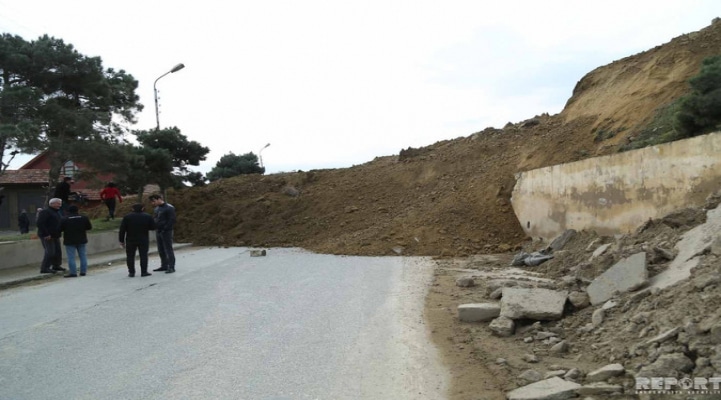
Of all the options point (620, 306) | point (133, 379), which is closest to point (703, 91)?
point (620, 306)

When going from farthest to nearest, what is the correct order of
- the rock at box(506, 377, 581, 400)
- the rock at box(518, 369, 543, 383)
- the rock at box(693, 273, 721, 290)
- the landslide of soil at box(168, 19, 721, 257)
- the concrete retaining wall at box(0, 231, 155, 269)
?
the landslide of soil at box(168, 19, 721, 257) < the concrete retaining wall at box(0, 231, 155, 269) < the rock at box(693, 273, 721, 290) < the rock at box(518, 369, 543, 383) < the rock at box(506, 377, 581, 400)

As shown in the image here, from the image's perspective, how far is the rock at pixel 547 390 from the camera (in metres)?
4.18

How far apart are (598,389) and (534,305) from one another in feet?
7.88

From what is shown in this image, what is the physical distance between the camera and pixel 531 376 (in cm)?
475

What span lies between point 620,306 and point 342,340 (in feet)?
9.93

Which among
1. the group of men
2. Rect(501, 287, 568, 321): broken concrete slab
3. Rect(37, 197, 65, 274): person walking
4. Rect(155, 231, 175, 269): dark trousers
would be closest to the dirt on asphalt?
Rect(501, 287, 568, 321): broken concrete slab

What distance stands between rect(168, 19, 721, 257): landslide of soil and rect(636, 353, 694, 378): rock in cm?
1153

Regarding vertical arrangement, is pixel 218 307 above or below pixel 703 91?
below

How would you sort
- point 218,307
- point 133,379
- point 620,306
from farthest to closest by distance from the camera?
1. point 218,307
2. point 620,306
3. point 133,379

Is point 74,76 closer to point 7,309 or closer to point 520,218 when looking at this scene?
point 7,309

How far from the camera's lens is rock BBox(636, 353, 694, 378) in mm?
4062

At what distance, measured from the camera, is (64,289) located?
33.2 feet

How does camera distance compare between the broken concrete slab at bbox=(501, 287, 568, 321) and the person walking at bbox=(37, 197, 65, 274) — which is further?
the person walking at bbox=(37, 197, 65, 274)

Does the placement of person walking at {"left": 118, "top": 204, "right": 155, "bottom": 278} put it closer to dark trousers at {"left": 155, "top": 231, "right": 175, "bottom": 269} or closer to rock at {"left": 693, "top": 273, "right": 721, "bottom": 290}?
dark trousers at {"left": 155, "top": 231, "right": 175, "bottom": 269}
